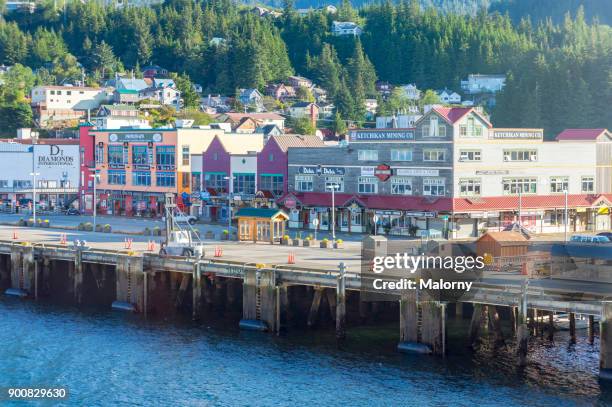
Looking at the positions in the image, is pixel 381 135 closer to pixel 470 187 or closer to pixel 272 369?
pixel 470 187

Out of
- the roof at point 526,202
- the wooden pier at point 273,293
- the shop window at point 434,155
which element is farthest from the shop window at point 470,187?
the wooden pier at point 273,293

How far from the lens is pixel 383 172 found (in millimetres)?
106562

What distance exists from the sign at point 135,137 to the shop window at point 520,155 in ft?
143

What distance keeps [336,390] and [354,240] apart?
138ft

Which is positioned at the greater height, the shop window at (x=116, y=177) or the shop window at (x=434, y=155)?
the shop window at (x=434, y=155)

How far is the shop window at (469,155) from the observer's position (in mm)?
102250

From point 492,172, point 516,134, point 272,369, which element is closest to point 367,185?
point 492,172

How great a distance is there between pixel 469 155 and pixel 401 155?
671 centimetres

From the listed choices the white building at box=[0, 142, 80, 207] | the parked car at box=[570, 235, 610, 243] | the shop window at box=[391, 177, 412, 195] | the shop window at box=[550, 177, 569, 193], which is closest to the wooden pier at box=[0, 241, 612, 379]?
the parked car at box=[570, 235, 610, 243]

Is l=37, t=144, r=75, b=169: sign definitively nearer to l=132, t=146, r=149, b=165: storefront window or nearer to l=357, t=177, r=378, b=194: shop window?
l=132, t=146, r=149, b=165: storefront window

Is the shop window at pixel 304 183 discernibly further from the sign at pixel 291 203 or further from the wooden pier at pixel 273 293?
the wooden pier at pixel 273 293

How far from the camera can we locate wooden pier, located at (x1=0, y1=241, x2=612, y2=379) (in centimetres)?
6122

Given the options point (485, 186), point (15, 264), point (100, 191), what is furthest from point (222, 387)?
point (100, 191)

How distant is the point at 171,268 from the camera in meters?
77.8
